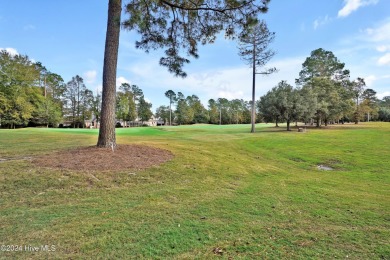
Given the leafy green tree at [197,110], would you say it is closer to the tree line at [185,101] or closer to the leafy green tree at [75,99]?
the tree line at [185,101]

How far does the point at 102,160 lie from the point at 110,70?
2.83m

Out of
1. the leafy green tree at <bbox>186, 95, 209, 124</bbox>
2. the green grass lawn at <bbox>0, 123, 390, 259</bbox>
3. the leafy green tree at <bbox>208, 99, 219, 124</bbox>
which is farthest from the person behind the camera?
the leafy green tree at <bbox>208, 99, 219, 124</bbox>

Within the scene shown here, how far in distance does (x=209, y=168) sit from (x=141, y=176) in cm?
252

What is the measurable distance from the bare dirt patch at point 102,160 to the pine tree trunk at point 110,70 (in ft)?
1.83

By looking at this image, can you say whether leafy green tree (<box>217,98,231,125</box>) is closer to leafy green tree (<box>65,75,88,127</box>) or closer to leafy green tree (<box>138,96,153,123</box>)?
leafy green tree (<box>138,96,153,123</box>)

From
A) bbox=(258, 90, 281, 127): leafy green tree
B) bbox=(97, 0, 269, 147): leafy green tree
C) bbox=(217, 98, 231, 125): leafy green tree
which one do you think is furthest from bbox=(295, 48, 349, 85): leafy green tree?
bbox=(217, 98, 231, 125): leafy green tree

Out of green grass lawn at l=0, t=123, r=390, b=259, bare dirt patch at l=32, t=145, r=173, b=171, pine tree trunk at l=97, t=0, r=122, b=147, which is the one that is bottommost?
green grass lawn at l=0, t=123, r=390, b=259

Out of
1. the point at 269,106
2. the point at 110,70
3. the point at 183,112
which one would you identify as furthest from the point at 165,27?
the point at 183,112

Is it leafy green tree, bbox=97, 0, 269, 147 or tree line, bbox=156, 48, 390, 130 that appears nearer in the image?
leafy green tree, bbox=97, 0, 269, 147

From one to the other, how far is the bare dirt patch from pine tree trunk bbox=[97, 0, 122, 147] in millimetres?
557

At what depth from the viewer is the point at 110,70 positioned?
7.00 m

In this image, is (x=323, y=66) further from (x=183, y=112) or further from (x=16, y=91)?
(x=16, y=91)

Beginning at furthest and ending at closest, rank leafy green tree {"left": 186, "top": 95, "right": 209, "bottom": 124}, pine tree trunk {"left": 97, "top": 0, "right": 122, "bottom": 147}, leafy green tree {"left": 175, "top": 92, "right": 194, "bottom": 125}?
leafy green tree {"left": 186, "top": 95, "right": 209, "bottom": 124} → leafy green tree {"left": 175, "top": 92, "right": 194, "bottom": 125} → pine tree trunk {"left": 97, "top": 0, "right": 122, "bottom": 147}

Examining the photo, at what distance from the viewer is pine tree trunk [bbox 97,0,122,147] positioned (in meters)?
6.99
